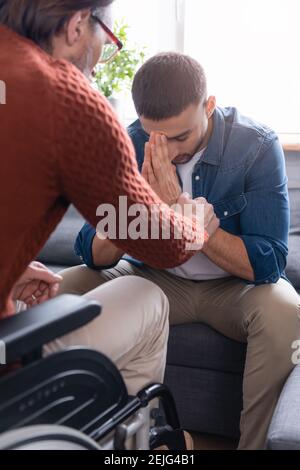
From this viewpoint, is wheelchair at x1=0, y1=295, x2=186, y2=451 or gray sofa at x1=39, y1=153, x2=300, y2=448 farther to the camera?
gray sofa at x1=39, y1=153, x2=300, y2=448

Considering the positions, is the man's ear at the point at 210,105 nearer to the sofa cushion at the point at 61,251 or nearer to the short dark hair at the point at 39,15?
the short dark hair at the point at 39,15

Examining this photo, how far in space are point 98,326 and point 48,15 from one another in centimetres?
52

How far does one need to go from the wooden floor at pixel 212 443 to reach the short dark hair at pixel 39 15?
122cm

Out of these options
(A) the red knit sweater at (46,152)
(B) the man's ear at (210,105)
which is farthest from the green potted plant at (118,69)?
(A) the red knit sweater at (46,152)

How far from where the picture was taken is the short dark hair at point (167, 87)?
1.59 m

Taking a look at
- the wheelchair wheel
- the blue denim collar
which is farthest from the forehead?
the wheelchair wheel

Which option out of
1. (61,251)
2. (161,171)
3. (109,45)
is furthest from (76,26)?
(61,251)

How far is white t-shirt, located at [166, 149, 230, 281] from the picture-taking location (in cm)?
179

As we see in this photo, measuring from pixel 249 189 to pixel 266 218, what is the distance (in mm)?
98

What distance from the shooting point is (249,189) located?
1733 mm

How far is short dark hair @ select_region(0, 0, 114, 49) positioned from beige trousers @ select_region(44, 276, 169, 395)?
48cm

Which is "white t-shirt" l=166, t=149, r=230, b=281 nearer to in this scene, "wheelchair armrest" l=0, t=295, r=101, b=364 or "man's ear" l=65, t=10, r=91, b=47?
"man's ear" l=65, t=10, r=91, b=47

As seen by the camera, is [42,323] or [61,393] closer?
[42,323]

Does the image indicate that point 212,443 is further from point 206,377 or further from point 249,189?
point 249,189
